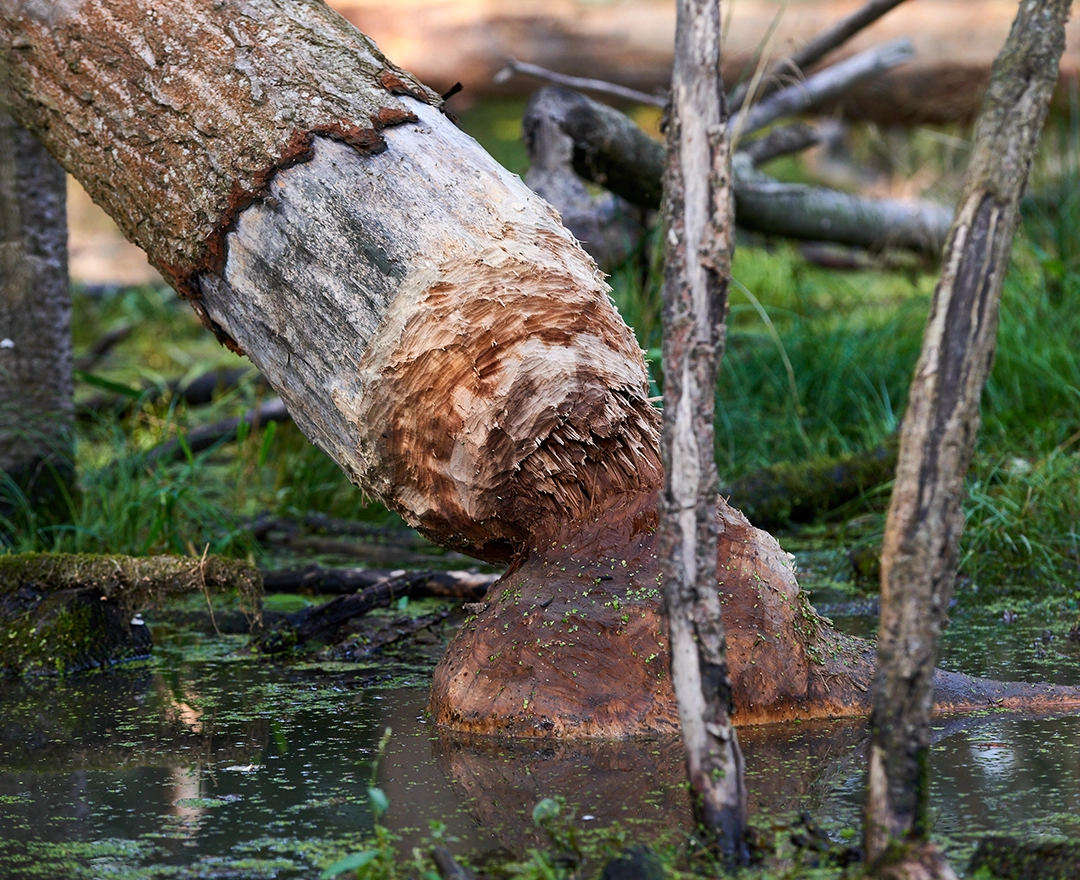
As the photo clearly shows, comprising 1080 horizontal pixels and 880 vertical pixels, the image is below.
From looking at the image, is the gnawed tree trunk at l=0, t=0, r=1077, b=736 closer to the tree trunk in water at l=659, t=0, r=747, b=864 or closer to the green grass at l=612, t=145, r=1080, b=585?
the tree trunk in water at l=659, t=0, r=747, b=864

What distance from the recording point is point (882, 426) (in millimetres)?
4078

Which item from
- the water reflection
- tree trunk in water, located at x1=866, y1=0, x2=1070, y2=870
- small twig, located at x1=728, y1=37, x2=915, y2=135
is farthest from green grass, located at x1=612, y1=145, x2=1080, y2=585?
tree trunk in water, located at x1=866, y1=0, x2=1070, y2=870

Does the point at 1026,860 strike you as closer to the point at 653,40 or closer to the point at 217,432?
the point at 217,432

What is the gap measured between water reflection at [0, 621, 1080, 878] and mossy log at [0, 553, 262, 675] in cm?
31

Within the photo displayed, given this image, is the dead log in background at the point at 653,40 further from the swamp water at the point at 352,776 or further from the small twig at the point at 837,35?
the swamp water at the point at 352,776

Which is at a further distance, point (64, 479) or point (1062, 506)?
point (64, 479)

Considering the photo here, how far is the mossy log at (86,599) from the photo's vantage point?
2732 millimetres

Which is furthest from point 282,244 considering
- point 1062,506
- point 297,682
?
point 1062,506

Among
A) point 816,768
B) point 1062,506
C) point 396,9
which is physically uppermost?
point 396,9

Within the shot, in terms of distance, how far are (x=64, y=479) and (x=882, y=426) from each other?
2.63m

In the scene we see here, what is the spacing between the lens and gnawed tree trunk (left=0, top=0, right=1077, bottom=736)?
2123 millimetres

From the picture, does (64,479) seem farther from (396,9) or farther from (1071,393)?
(396,9)

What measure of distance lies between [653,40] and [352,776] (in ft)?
18.0

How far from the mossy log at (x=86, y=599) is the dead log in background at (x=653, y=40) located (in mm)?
4124
